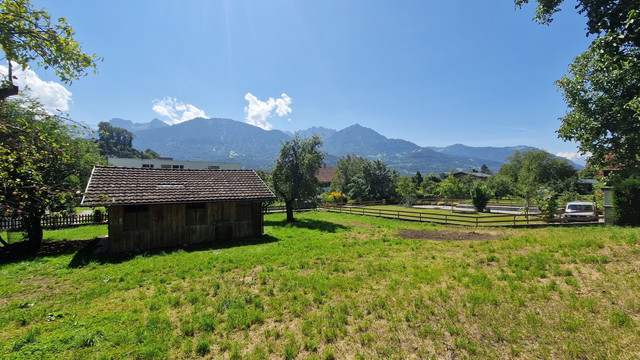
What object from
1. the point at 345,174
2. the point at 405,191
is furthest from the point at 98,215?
the point at 345,174

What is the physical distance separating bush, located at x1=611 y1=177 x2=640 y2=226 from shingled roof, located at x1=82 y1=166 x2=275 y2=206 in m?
22.6

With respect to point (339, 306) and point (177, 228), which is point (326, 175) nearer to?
point (177, 228)

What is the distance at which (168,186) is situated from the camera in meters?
14.3

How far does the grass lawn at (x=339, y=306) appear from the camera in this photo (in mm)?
4438

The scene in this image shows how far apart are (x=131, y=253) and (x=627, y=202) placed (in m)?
29.1

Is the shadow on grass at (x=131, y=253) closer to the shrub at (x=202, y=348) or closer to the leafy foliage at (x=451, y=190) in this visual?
the shrub at (x=202, y=348)

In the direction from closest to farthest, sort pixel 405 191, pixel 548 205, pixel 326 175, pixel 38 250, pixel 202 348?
pixel 202 348 < pixel 38 250 < pixel 548 205 < pixel 405 191 < pixel 326 175

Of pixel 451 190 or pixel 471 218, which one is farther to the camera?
pixel 451 190

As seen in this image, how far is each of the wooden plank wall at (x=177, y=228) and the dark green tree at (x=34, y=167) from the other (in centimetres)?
294

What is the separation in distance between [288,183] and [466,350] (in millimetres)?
18446

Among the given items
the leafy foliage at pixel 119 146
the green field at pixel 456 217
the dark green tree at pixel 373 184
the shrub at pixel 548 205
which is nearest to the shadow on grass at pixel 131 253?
the green field at pixel 456 217

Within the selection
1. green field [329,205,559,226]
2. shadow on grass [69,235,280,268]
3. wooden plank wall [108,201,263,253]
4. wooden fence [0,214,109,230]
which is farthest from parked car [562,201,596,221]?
wooden fence [0,214,109,230]

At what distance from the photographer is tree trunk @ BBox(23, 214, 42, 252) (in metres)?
12.4

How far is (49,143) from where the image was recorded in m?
4.03
